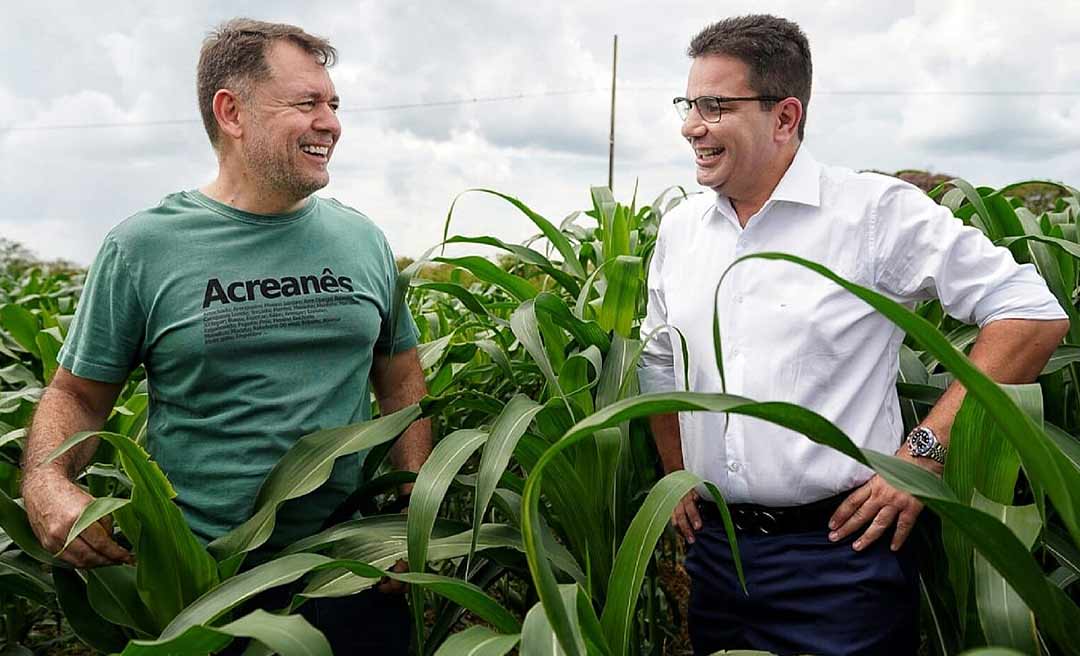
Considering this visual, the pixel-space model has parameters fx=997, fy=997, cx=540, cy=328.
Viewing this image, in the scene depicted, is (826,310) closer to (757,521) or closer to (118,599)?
(757,521)

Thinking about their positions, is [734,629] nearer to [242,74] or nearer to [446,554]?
[446,554]

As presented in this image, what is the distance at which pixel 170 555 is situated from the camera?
1185 millimetres

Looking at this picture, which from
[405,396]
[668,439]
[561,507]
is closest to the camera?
[561,507]

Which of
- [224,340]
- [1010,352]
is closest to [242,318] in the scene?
[224,340]

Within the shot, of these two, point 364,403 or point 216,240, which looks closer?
point 216,240

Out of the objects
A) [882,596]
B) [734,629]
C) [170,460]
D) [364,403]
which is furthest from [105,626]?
[882,596]

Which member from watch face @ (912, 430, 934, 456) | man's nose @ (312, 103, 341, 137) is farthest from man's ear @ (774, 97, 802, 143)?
man's nose @ (312, 103, 341, 137)

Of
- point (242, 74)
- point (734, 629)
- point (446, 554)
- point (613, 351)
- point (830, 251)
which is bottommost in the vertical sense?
point (734, 629)

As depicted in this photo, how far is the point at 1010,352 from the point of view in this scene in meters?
Result: 1.21

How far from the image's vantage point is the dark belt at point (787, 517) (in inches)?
50.4

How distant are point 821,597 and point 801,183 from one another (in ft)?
1.76

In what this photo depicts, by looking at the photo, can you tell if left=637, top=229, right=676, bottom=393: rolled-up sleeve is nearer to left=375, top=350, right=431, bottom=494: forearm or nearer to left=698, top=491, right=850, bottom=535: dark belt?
left=698, top=491, right=850, bottom=535: dark belt

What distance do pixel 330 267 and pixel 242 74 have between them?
307 millimetres

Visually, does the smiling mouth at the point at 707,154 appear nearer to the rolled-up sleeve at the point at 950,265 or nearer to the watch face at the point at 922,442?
the rolled-up sleeve at the point at 950,265
